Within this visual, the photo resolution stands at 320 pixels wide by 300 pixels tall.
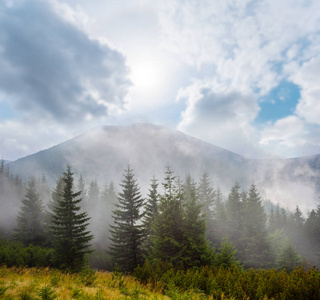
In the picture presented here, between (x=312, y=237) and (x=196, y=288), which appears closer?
(x=196, y=288)

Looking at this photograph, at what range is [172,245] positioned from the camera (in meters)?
15.9

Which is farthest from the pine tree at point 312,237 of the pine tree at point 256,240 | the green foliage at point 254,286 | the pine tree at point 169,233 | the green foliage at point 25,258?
the green foliage at point 25,258

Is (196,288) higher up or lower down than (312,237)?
higher up

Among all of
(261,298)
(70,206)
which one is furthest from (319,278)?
(70,206)

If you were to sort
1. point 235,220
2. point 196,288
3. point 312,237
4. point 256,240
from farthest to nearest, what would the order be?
point 312,237, point 235,220, point 256,240, point 196,288

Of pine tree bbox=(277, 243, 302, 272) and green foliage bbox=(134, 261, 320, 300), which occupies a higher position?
green foliage bbox=(134, 261, 320, 300)

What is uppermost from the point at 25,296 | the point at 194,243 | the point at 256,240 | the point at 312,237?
the point at 25,296

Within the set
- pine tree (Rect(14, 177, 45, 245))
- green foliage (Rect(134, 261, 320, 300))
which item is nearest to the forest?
green foliage (Rect(134, 261, 320, 300))

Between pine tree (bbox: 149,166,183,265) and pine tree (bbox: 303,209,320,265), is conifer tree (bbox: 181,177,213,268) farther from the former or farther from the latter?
pine tree (bbox: 303,209,320,265)

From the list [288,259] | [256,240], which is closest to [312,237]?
[256,240]

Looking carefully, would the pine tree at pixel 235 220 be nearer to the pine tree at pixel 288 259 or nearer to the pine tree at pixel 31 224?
the pine tree at pixel 288 259

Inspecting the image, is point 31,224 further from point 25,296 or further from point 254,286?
point 254,286

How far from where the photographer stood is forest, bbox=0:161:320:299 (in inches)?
328

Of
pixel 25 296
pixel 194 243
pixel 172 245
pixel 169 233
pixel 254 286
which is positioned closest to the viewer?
pixel 25 296
